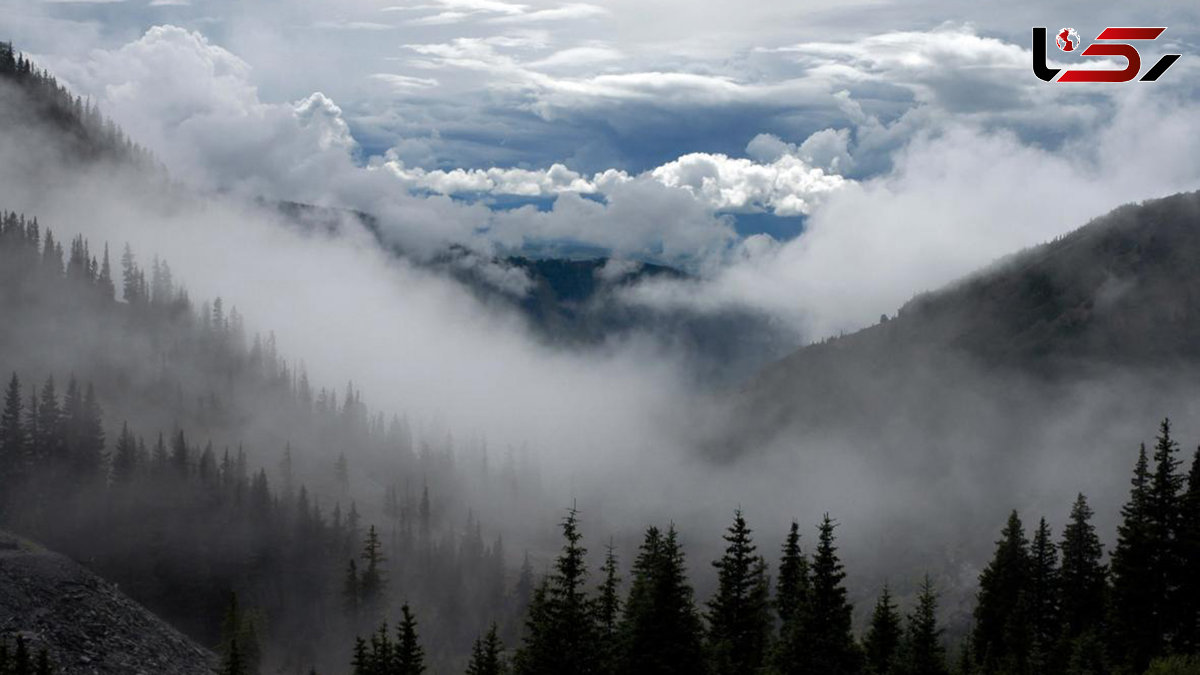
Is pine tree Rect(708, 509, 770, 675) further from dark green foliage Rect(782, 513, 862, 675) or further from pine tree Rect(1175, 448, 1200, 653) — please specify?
pine tree Rect(1175, 448, 1200, 653)

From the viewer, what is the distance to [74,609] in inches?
5340

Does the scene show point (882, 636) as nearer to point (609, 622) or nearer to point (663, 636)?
point (609, 622)

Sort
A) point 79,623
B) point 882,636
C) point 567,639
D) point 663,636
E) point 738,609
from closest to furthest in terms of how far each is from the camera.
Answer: point 663,636, point 567,639, point 882,636, point 738,609, point 79,623

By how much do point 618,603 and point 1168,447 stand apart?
39837 mm

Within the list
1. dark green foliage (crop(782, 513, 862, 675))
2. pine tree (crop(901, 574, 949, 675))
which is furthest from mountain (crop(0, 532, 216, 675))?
pine tree (crop(901, 574, 949, 675))

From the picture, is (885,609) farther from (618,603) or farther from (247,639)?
(247,639)

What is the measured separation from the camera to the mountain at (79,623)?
125 metres

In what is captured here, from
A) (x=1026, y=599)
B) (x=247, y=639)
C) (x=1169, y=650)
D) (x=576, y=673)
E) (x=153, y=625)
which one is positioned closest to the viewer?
(x=576, y=673)

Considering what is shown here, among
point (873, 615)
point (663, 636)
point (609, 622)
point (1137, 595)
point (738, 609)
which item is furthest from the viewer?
point (1137, 595)

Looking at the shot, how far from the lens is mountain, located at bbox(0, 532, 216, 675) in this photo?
125m

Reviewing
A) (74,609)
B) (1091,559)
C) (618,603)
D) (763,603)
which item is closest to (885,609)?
(763,603)

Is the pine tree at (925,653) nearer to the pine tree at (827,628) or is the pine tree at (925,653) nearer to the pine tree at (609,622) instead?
the pine tree at (827,628)

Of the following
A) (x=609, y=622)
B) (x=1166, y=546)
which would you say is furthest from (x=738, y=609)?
(x=1166, y=546)

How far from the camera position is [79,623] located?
133m
